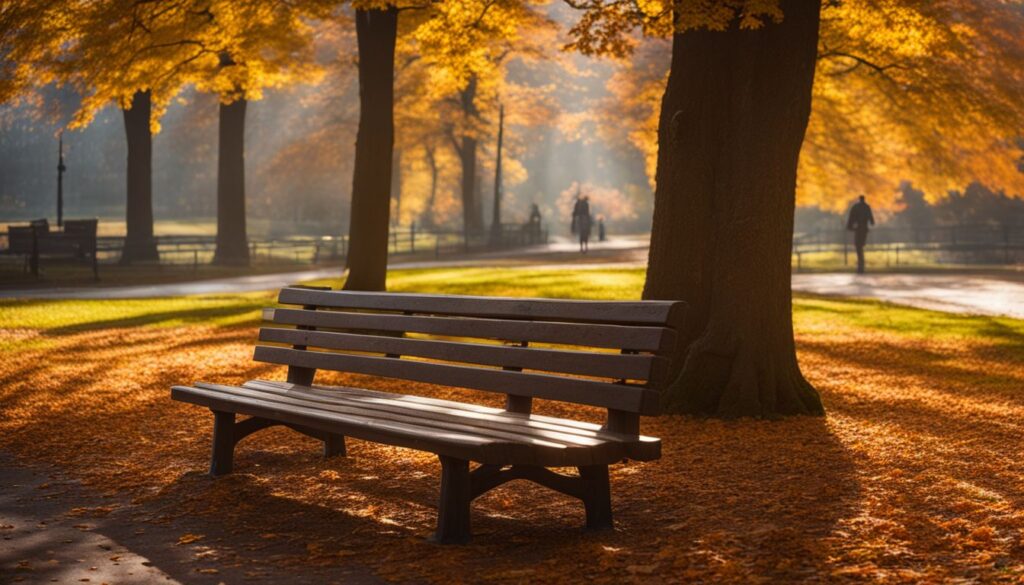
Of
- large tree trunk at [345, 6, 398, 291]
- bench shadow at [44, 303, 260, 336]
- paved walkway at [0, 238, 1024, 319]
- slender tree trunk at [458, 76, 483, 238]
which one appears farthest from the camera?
slender tree trunk at [458, 76, 483, 238]

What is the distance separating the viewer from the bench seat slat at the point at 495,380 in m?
5.38

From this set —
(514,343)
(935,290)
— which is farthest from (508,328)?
(935,290)

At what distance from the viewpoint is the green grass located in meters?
16.0

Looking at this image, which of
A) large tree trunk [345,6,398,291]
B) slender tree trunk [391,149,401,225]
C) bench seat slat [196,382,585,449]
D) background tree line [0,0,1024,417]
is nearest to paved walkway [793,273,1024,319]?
background tree line [0,0,1024,417]

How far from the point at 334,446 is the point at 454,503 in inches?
89.8

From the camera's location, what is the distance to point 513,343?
254 inches

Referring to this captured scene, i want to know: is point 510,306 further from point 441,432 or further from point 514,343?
point 441,432

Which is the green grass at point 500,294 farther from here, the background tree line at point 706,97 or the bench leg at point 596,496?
the bench leg at point 596,496

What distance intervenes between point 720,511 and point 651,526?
0.40 metres

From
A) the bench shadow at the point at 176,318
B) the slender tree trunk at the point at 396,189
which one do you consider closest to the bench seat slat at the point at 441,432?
the bench shadow at the point at 176,318

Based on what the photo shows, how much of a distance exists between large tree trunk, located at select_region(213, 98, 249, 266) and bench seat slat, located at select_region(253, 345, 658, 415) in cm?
2461

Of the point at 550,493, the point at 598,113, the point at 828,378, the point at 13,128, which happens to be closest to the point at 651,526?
the point at 550,493

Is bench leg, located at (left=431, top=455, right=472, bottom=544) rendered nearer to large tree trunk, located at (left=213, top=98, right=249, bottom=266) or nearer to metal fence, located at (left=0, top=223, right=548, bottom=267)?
large tree trunk, located at (left=213, top=98, right=249, bottom=266)

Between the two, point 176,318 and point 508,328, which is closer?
point 508,328
